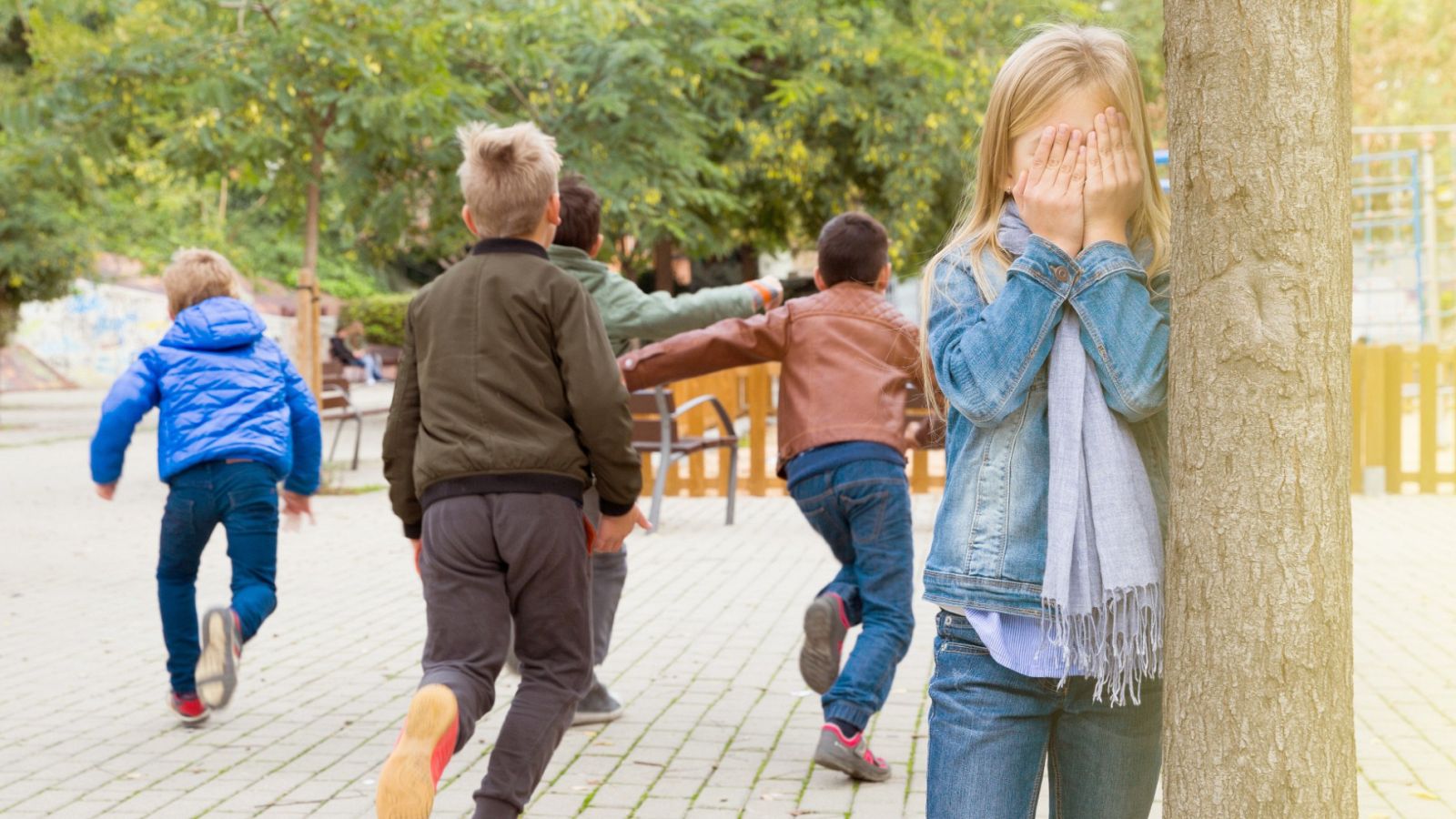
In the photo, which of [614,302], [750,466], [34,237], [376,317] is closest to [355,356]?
[34,237]

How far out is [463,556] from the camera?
3.63 metres

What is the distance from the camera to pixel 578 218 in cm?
508

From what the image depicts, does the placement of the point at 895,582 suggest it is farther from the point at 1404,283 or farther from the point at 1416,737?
the point at 1404,283

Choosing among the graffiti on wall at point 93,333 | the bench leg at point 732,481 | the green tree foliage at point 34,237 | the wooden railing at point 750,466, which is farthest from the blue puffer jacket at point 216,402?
the graffiti on wall at point 93,333

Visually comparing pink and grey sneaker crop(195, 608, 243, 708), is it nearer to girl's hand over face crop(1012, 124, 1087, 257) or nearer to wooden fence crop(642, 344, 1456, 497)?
girl's hand over face crop(1012, 124, 1087, 257)

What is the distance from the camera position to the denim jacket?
2197mm

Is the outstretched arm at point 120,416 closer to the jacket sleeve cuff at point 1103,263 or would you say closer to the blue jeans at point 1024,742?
the blue jeans at point 1024,742

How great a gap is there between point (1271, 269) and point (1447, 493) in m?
12.0

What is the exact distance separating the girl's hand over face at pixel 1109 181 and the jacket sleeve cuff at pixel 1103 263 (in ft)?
0.07

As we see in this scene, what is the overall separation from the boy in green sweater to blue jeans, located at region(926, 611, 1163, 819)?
8.33 ft

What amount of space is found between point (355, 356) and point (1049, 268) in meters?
33.6

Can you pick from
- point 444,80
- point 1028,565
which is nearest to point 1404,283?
point 444,80

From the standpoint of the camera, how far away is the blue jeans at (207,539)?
5410 mm

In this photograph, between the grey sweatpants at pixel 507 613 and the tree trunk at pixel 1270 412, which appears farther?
the grey sweatpants at pixel 507 613
